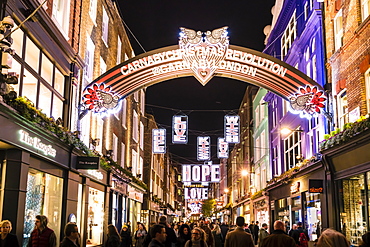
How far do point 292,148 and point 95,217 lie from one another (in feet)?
40.9

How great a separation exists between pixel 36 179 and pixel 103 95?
5748 mm

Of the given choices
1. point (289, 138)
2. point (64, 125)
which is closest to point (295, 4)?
point (289, 138)

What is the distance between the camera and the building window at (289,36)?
2792 cm

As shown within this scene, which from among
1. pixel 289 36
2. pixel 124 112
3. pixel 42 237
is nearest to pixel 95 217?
pixel 124 112

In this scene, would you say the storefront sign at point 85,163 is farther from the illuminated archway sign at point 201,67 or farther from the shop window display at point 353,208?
the shop window display at point 353,208

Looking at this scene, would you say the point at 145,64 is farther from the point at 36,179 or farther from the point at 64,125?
the point at 36,179

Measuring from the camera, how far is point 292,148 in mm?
28359

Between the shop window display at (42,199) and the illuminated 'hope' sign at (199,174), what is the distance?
29497 mm

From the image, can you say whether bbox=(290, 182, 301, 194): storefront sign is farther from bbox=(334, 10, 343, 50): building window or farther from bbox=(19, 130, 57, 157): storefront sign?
bbox=(19, 130, 57, 157): storefront sign

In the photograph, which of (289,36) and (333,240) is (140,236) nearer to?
(333,240)

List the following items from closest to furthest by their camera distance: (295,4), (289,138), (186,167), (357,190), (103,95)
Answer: (357,190)
(103,95)
(295,4)
(289,138)
(186,167)

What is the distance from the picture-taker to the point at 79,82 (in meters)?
19.2

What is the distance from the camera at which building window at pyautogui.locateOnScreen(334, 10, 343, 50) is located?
19.0m

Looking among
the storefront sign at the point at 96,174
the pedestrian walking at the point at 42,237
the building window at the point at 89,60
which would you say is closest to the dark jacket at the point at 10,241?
the pedestrian walking at the point at 42,237
